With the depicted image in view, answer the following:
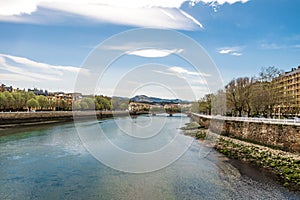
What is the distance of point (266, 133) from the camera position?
2031 cm

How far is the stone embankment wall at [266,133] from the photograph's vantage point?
55.5ft

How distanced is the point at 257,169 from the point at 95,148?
12.9 metres

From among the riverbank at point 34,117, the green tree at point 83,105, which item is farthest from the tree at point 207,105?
the green tree at point 83,105

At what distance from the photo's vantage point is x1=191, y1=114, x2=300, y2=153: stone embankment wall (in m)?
16.9

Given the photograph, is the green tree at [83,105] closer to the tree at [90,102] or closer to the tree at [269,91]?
the tree at [90,102]

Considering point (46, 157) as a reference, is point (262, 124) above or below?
above

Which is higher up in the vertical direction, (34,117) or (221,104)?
(221,104)

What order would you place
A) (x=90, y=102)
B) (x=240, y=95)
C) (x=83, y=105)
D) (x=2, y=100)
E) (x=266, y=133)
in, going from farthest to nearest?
(x=90, y=102) → (x=83, y=105) → (x=2, y=100) → (x=240, y=95) → (x=266, y=133)

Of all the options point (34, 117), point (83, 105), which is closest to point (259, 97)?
point (34, 117)

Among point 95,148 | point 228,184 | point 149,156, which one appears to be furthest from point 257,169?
point 95,148

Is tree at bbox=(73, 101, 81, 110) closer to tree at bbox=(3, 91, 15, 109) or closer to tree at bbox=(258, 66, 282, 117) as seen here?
tree at bbox=(3, 91, 15, 109)

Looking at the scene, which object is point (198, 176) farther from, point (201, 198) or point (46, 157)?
point (46, 157)

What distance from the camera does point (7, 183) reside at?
11.6 meters

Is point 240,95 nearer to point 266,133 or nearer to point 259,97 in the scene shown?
point 259,97
